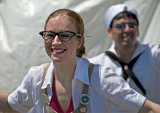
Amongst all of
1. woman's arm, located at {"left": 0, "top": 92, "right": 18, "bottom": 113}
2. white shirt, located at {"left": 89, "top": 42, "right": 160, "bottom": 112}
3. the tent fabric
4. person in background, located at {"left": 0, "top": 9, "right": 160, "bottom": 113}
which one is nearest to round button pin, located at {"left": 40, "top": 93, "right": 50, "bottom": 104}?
person in background, located at {"left": 0, "top": 9, "right": 160, "bottom": 113}

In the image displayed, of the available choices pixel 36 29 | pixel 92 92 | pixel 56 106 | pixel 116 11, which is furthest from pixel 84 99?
pixel 36 29

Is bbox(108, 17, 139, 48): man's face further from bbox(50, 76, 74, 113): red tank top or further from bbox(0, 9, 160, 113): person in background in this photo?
bbox(50, 76, 74, 113): red tank top

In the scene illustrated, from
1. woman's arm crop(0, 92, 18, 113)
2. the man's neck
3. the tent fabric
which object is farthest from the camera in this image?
the tent fabric

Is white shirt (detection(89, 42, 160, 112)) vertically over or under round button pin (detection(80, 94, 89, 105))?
under

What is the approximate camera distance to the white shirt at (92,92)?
1.85 meters

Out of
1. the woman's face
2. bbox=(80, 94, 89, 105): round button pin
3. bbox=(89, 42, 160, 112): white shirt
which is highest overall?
the woman's face

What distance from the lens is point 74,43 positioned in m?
1.89

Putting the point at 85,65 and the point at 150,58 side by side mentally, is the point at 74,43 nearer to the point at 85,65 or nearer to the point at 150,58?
the point at 85,65

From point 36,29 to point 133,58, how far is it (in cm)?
150

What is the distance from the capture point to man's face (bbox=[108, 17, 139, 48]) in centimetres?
309

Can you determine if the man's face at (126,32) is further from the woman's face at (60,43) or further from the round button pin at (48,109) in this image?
the round button pin at (48,109)

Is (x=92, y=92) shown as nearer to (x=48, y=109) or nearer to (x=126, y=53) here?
(x=48, y=109)

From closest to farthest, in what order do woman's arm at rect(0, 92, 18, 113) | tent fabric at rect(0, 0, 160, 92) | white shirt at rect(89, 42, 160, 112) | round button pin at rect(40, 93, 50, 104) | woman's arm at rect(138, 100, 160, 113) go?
woman's arm at rect(138, 100, 160, 113)
round button pin at rect(40, 93, 50, 104)
woman's arm at rect(0, 92, 18, 113)
white shirt at rect(89, 42, 160, 112)
tent fabric at rect(0, 0, 160, 92)

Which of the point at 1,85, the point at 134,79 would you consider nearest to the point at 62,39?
the point at 134,79
